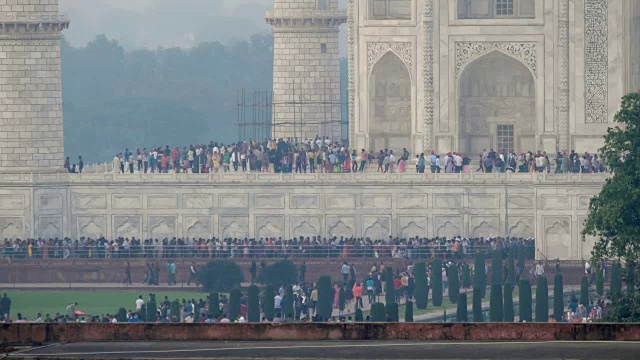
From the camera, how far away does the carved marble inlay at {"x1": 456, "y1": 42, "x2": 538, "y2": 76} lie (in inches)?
3135

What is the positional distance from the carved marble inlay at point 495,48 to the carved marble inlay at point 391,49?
1.99m

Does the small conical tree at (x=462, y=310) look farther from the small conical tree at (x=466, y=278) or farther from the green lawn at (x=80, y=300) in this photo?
the green lawn at (x=80, y=300)

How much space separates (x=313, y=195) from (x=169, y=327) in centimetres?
3853

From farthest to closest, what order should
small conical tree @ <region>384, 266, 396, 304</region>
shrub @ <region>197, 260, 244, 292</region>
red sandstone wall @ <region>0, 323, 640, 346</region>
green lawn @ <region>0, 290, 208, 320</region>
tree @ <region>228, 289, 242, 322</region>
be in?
shrub @ <region>197, 260, 244, 292</region> < green lawn @ <region>0, 290, 208, 320</region> < small conical tree @ <region>384, 266, 396, 304</region> < tree @ <region>228, 289, 242, 322</region> < red sandstone wall @ <region>0, 323, 640, 346</region>

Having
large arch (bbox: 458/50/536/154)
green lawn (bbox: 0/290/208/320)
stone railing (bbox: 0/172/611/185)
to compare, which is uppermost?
large arch (bbox: 458/50/536/154)

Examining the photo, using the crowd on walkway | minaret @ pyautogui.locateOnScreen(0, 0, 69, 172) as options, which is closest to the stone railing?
minaret @ pyautogui.locateOnScreen(0, 0, 69, 172)

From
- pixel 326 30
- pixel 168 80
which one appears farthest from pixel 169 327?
pixel 168 80

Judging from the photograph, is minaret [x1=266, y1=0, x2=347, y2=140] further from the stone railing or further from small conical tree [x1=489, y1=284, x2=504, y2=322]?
small conical tree [x1=489, y1=284, x2=504, y2=322]

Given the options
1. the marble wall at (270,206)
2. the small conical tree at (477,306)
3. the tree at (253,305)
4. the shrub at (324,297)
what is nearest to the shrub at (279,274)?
the shrub at (324,297)

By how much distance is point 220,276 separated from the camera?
2751 inches

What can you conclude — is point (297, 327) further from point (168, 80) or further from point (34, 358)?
point (168, 80)

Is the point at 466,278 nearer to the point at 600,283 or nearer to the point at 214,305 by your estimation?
the point at 600,283

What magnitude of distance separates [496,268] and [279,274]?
20.8ft

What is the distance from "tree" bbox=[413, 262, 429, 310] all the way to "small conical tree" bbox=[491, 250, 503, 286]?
6.87ft
